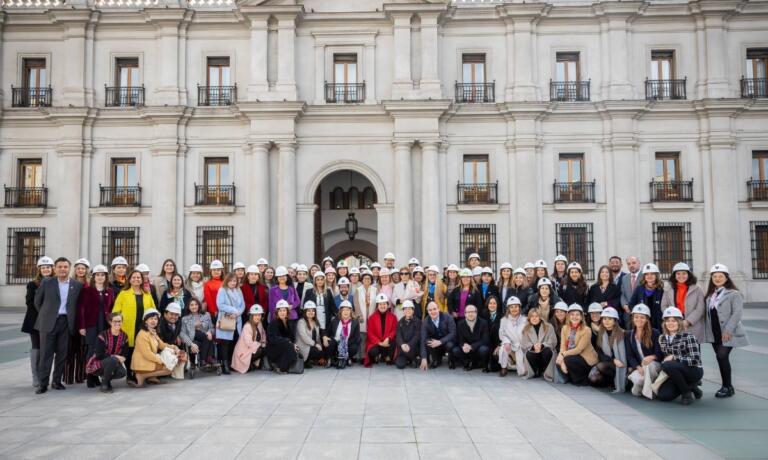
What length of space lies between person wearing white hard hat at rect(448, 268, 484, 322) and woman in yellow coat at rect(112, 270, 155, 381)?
6.06 metres

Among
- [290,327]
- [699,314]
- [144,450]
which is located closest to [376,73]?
[290,327]

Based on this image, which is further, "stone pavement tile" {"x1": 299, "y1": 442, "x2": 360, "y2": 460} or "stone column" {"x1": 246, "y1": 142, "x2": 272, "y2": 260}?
"stone column" {"x1": 246, "y1": 142, "x2": 272, "y2": 260}

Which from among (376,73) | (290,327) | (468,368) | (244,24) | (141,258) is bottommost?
(468,368)

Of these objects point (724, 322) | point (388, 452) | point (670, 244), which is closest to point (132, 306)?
point (388, 452)

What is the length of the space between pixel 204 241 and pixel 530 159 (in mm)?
14151

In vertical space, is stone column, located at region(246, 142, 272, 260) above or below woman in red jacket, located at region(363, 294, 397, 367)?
above

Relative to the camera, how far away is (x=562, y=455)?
20.0 feet

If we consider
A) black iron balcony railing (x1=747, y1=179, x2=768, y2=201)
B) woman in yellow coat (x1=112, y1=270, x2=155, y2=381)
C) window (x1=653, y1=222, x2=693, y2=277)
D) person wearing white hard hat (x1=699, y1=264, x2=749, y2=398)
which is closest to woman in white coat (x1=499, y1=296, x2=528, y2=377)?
person wearing white hard hat (x1=699, y1=264, x2=749, y2=398)

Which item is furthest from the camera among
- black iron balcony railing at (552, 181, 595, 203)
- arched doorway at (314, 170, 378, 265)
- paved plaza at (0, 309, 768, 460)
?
arched doorway at (314, 170, 378, 265)

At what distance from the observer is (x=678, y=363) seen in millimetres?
8469

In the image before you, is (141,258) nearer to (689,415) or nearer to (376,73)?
(376,73)

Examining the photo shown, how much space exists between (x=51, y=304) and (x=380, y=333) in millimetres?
6099

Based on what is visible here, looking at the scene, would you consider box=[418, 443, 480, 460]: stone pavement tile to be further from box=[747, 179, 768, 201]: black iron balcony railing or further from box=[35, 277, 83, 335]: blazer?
box=[747, 179, 768, 201]: black iron balcony railing

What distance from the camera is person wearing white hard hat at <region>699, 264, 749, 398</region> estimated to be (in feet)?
28.7
